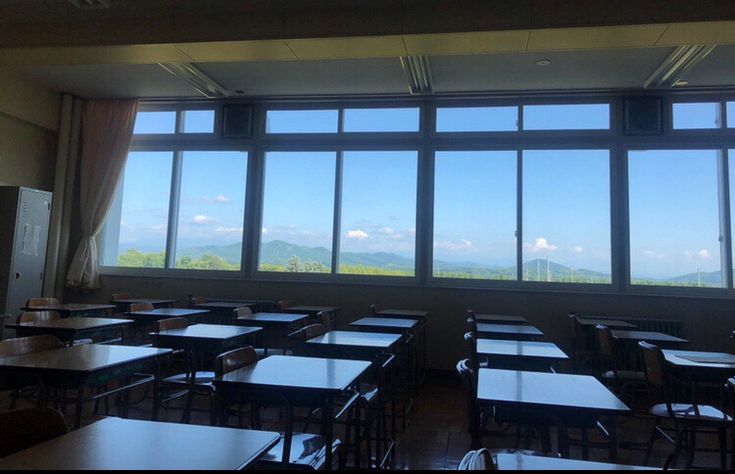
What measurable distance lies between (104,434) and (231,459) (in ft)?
1.52

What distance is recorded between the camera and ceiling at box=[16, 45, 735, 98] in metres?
5.53

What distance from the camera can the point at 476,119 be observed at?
6.80 meters

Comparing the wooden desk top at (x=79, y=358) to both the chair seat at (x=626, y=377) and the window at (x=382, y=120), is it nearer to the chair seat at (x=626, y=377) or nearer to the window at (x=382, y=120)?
the chair seat at (x=626, y=377)

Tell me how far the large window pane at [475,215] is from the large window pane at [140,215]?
417cm

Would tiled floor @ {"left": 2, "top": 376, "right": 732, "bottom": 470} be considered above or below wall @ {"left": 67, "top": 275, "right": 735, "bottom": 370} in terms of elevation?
below

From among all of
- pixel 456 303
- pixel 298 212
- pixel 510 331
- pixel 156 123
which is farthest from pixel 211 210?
pixel 510 331

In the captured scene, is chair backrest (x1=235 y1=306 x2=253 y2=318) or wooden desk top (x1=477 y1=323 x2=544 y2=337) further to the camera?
chair backrest (x1=235 y1=306 x2=253 y2=318)

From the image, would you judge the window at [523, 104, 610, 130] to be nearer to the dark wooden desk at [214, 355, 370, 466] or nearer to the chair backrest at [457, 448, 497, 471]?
the dark wooden desk at [214, 355, 370, 466]

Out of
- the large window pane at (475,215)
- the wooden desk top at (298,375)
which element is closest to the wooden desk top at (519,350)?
the wooden desk top at (298,375)

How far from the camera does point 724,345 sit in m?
5.84

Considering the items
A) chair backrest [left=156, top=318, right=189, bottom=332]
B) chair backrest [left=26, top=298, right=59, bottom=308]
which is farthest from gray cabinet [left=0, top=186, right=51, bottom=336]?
chair backrest [left=156, top=318, right=189, bottom=332]

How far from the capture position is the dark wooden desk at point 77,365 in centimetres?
228

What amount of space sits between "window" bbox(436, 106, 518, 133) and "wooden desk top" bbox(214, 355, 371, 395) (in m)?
4.92

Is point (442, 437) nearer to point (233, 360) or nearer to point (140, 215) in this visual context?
point (233, 360)
